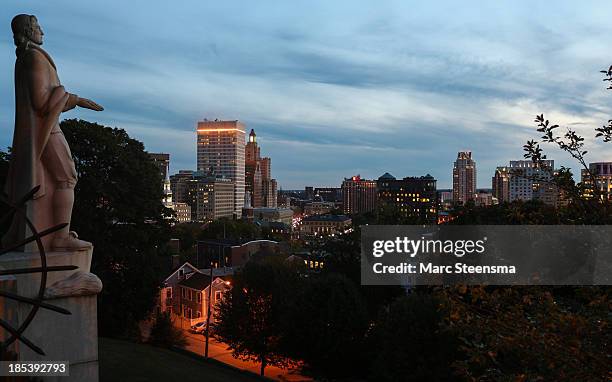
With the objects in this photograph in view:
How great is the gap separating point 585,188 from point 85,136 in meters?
21.1

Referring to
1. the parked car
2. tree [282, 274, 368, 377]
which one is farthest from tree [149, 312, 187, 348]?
the parked car

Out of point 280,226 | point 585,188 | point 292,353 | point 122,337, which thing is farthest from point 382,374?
point 280,226

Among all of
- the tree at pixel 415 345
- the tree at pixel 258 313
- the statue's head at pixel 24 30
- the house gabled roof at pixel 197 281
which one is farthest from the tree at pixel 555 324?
the house gabled roof at pixel 197 281

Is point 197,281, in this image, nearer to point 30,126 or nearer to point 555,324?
point 30,126

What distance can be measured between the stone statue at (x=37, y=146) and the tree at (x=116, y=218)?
1511 cm

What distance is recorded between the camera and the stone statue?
7473 mm

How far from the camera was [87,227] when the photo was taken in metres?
21.8

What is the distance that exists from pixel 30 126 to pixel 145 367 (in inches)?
587

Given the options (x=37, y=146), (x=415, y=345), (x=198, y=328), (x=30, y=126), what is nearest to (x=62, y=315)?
(x=37, y=146)

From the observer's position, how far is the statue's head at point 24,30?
24.9ft

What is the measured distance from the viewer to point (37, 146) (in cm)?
754

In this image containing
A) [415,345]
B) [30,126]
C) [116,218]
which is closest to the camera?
[30,126]

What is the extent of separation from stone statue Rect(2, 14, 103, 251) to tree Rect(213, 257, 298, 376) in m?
22.0

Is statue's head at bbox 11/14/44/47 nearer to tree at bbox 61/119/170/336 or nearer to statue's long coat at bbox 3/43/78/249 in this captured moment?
statue's long coat at bbox 3/43/78/249
